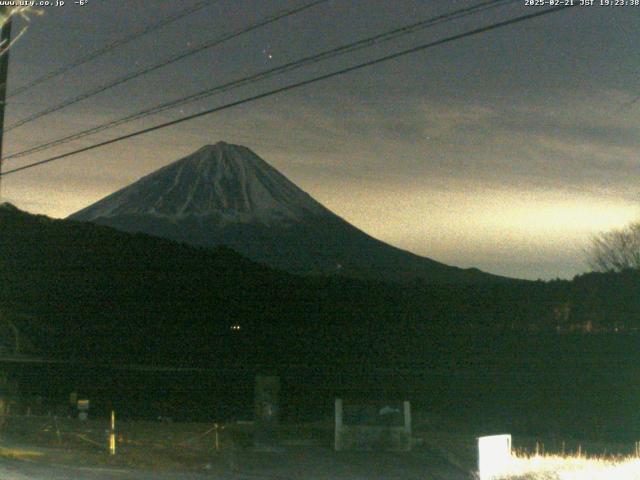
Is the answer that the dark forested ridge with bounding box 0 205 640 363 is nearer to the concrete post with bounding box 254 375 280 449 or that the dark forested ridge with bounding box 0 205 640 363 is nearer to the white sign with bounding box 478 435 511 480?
the concrete post with bounding box 254 375 280 449

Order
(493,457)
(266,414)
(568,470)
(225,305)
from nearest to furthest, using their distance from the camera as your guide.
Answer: (493,457) → (568,470) → (266,414) → (225,305)

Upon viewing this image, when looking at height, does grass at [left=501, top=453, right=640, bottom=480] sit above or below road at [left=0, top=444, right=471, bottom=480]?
above

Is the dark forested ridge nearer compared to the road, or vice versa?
the road

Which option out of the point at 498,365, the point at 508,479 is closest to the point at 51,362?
the point at 498,365

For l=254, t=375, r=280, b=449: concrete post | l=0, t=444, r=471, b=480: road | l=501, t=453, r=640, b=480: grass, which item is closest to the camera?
l=501, t=453, r=640, b=480: grass

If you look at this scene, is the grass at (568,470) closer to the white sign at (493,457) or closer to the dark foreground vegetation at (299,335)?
the white sign at (493,457)

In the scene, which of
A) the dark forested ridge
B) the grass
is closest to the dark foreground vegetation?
the dark forested ridge

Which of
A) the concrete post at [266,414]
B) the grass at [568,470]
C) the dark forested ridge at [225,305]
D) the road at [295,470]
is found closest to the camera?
the grass at [568,470]

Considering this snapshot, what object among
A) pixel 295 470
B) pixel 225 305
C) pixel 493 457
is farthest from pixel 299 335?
pixel 493 457

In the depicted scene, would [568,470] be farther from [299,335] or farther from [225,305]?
[225,305]

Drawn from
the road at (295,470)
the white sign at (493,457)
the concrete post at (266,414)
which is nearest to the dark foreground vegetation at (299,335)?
the concrete post at (266,414)
